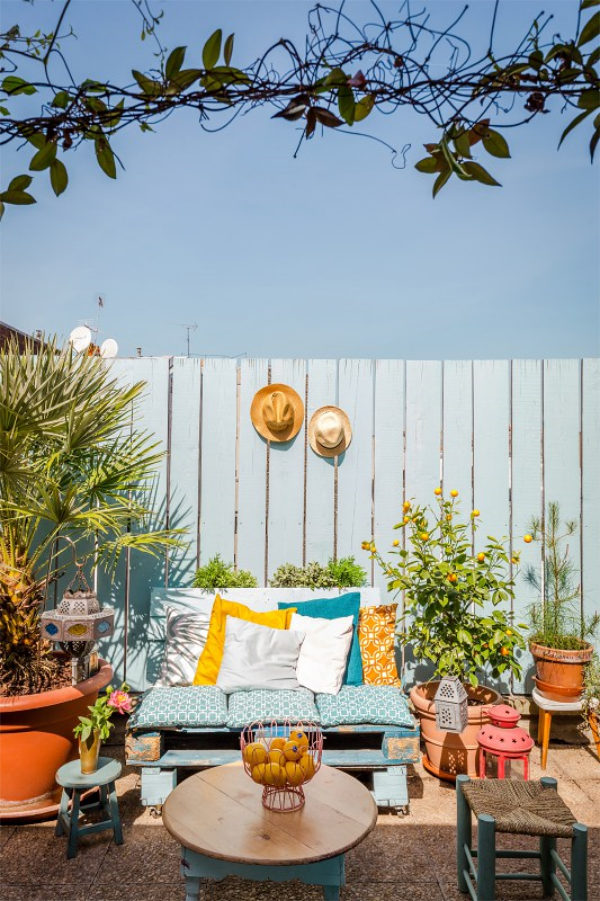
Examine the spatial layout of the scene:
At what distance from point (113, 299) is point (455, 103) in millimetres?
6227

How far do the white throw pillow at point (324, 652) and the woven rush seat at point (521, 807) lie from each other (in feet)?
3.86

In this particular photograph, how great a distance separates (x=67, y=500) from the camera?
3.67 meters

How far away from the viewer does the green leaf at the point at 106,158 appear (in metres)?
1.12

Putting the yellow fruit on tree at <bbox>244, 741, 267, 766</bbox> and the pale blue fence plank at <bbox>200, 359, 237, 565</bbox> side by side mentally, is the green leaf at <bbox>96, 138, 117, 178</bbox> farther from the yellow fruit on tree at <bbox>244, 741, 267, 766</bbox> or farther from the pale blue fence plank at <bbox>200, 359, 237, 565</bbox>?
the pale blue fence plank at <bbox>200, 359, 237, 565</bbox>

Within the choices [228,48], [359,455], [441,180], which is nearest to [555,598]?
[359,455]

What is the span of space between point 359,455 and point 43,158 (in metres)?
3.80

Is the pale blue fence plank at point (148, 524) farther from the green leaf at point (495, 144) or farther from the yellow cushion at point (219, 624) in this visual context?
the green leaf at point (495, 144)

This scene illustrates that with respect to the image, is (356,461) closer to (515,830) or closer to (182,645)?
(182,645)

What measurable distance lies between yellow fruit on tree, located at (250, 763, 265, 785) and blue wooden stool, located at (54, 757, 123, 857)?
95 centimetres

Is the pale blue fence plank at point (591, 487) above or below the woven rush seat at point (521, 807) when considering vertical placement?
above

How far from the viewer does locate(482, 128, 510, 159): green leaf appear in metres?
1.02

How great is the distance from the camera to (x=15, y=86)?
1087 mm

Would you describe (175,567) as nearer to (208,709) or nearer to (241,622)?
(241,622)

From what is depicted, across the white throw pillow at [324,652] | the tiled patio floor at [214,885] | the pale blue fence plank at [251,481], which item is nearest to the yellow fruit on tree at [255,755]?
the tiled patio floor at [214,885]
